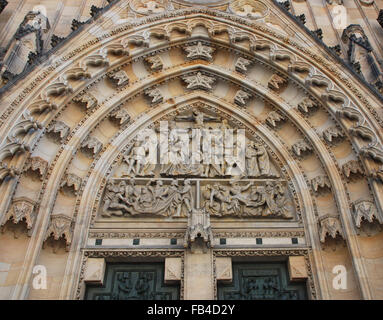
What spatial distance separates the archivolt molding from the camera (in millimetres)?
8000

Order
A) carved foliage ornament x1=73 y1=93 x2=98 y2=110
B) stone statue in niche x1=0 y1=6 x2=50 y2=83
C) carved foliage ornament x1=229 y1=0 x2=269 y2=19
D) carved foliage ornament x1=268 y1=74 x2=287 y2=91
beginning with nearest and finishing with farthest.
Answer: stone statue in niche x1=0 y1=6 x2=50 y2=83
carved foliage ornament x1=73 y1=93 x2=98 y2=110
carved foliage ornament x1=268 y1=74 x2=287 y2=91
carved foliage ornament x1=229 y1=0 x2=269 y2=19

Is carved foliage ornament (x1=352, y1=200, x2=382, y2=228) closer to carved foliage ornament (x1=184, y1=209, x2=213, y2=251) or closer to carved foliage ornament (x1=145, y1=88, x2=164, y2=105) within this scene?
carved foliage ornament (x1=184, y1=209, x2=213, y2=251)

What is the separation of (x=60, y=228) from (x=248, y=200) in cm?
369

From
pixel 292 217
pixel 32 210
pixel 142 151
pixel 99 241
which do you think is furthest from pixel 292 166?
pixel 32 210

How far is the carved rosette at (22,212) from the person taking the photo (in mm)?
7219

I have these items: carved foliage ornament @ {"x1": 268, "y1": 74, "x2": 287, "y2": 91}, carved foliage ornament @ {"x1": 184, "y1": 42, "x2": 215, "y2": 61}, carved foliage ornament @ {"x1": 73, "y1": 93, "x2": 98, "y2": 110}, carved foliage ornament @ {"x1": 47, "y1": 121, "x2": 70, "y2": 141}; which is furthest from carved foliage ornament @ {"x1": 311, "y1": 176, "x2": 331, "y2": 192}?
carved foliage ornament @ {"x1": 47, "y1": 121, "x2": 70, "y2": 141}

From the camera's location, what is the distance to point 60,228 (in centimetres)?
756

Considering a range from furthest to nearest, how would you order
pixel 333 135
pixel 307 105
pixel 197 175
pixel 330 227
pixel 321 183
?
pixel 307 105, pixel 197 175, pixel 333 135, pixel 321 183, pixel 330 227

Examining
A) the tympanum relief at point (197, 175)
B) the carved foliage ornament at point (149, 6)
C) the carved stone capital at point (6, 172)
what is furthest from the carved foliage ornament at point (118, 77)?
the carved stone capital at point (6, 172)

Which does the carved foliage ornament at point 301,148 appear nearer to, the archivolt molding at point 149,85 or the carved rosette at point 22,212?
the archivolt molding at point 149,85

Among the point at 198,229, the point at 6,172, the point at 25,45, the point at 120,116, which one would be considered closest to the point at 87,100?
the point at 120,116

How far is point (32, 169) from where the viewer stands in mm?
7918

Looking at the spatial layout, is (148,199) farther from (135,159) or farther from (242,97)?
(242,97)

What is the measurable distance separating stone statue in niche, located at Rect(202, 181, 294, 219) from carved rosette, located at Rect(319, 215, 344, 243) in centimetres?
74
